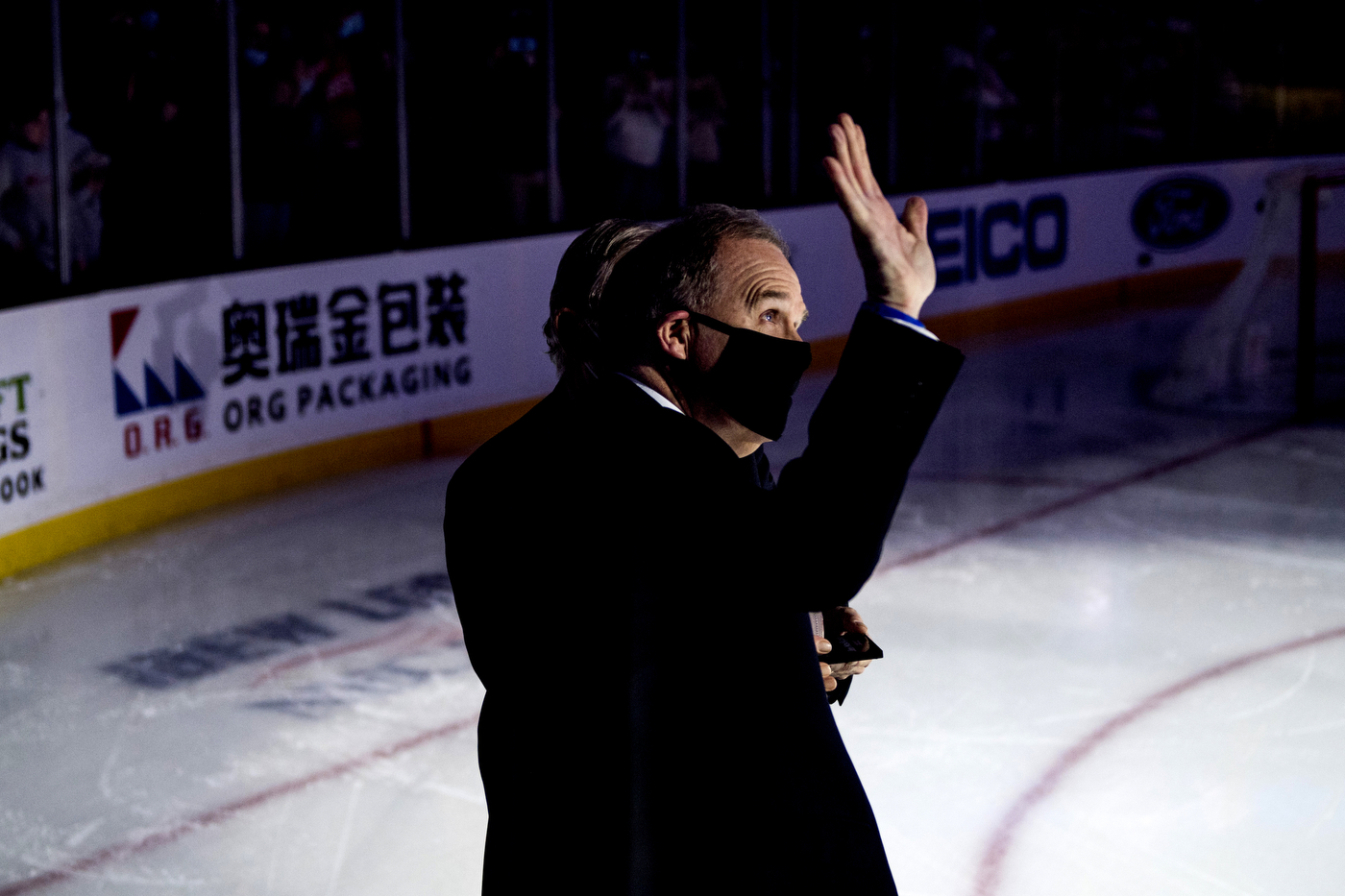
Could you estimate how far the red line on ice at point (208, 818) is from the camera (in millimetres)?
3291

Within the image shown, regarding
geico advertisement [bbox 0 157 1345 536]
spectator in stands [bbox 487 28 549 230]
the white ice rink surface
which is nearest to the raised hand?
the white ice rink surface

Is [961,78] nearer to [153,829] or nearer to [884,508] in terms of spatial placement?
[153,829]

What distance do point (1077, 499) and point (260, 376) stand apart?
3389mm

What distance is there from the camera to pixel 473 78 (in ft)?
26.3

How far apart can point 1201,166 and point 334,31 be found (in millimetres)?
7495

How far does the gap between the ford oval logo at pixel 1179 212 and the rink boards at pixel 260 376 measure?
357cm

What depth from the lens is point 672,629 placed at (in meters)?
1.23

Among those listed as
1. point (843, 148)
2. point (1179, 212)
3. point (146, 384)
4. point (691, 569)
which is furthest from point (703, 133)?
point (691, 569)

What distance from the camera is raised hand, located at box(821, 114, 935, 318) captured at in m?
1.20

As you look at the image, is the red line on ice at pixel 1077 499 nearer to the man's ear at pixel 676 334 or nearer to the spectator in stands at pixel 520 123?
the spectator in stands at pixel 520 123

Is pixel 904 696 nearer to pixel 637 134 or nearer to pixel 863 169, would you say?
pixel 863 169

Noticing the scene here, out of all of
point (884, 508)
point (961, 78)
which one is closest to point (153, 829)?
point (884, 508)

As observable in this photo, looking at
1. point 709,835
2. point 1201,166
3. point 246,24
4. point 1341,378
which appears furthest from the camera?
point 1201,166

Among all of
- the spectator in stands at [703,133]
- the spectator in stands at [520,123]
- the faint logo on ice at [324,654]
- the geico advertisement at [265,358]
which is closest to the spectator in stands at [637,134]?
the spectator in stands at [703,133]
